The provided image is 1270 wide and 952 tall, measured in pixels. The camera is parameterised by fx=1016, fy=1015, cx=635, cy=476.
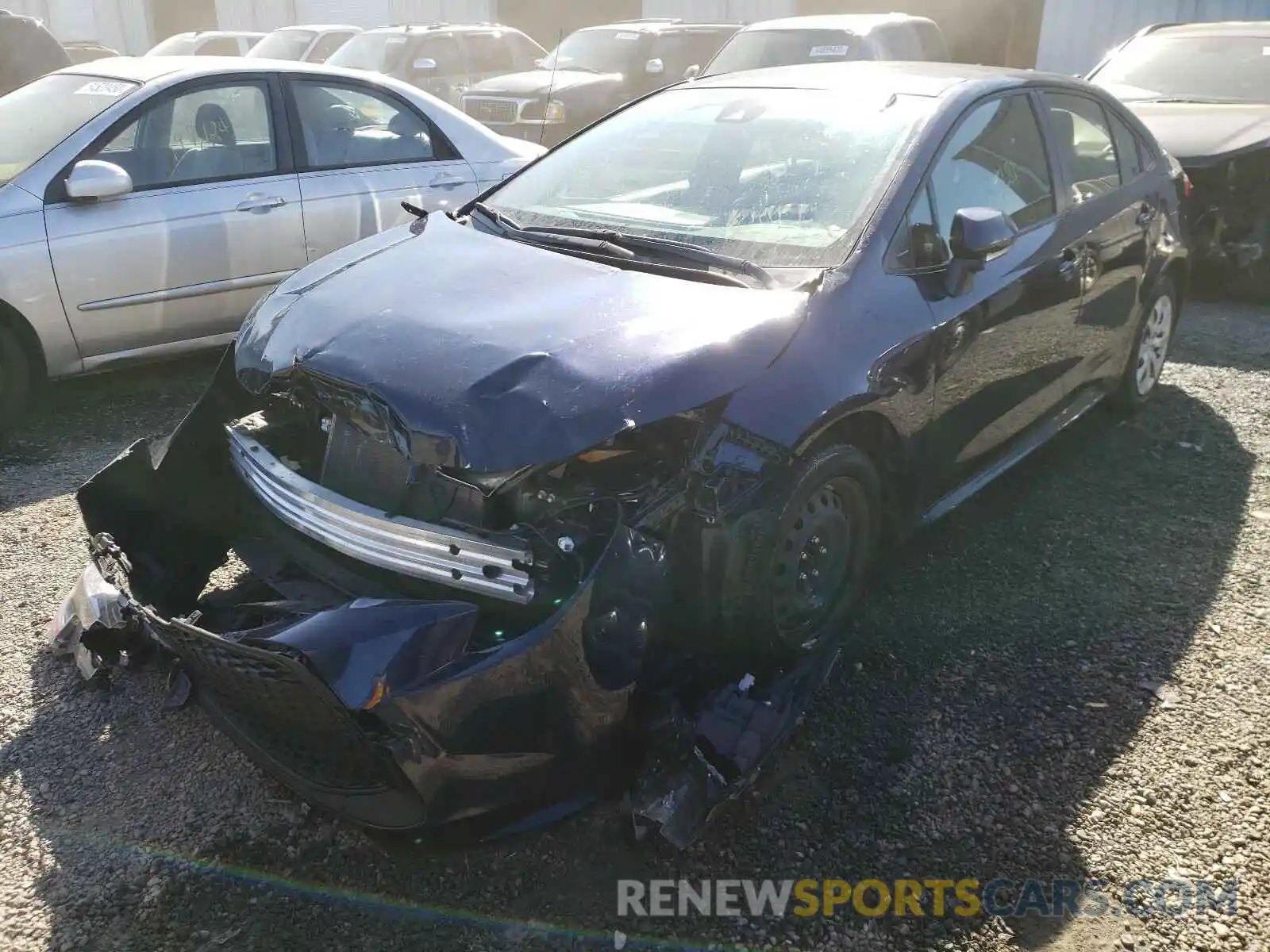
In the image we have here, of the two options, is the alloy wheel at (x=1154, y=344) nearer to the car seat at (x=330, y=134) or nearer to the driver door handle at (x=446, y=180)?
the driver door handle at (x=446, y=180)

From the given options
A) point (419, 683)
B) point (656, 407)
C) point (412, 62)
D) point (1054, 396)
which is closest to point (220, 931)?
point (419, 683)

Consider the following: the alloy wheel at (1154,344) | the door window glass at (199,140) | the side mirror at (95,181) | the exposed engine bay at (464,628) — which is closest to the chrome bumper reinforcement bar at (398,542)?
the exposed engine bay at (464,628)

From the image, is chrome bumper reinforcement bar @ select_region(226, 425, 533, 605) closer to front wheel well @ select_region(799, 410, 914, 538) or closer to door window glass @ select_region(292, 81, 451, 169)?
front wheel well @ select_region(799, 410, 914, 538)

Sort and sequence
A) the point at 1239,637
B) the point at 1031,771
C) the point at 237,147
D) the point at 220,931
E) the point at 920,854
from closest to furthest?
the point at 220,931 → the point at 920,854 → the point at 1031,771 → the point at 1239,637 → the point at 237,147

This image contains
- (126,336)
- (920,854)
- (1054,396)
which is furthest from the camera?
(126,336)

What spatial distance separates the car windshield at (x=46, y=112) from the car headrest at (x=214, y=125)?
316mm

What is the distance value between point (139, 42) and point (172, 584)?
2509 centimetres

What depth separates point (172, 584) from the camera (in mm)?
2914

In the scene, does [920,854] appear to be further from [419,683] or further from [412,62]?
[412,62]

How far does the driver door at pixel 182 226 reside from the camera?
4.79 metres

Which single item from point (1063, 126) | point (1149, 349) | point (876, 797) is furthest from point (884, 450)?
point (1149, 349)

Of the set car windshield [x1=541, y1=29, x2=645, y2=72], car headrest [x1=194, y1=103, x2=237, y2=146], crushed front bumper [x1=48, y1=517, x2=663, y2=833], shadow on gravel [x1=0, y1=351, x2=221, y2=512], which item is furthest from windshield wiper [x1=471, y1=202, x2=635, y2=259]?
car windshield [x1=541, y1=29, x2=645, y2=72]

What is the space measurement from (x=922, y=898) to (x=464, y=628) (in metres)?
1.24

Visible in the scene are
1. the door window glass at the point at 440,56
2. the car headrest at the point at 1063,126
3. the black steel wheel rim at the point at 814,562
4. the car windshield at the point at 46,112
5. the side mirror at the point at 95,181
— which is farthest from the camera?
the door window glass at the point at 440,56
